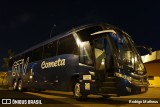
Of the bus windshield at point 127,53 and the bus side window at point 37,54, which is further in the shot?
the bus side window at point 37,54

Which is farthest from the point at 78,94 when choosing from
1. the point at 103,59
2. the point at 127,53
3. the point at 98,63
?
the point at 127,53

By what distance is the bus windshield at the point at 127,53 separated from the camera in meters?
12.4

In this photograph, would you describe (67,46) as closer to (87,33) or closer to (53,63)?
(87,33)

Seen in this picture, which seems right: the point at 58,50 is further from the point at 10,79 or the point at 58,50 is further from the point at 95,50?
the point at 10,79

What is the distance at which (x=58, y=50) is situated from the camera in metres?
16.6

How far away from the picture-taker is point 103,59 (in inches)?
515

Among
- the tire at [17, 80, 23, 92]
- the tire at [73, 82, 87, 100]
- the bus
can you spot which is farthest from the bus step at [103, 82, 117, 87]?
the tire at [17, 80, 23, 92]

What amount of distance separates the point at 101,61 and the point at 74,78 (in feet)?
6.60

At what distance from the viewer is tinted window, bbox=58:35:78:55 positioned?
14302 mm

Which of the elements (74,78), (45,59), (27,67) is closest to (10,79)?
(27,67)

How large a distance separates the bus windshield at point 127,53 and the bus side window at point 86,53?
1362 millimetres

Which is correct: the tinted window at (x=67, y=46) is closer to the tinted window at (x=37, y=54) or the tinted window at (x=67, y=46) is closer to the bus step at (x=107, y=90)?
the bus step at (x=107, y=90)

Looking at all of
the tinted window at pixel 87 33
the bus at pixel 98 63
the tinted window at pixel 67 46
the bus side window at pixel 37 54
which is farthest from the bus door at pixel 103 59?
the bus side window at pixel 37 54

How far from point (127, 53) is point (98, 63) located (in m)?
1.40
